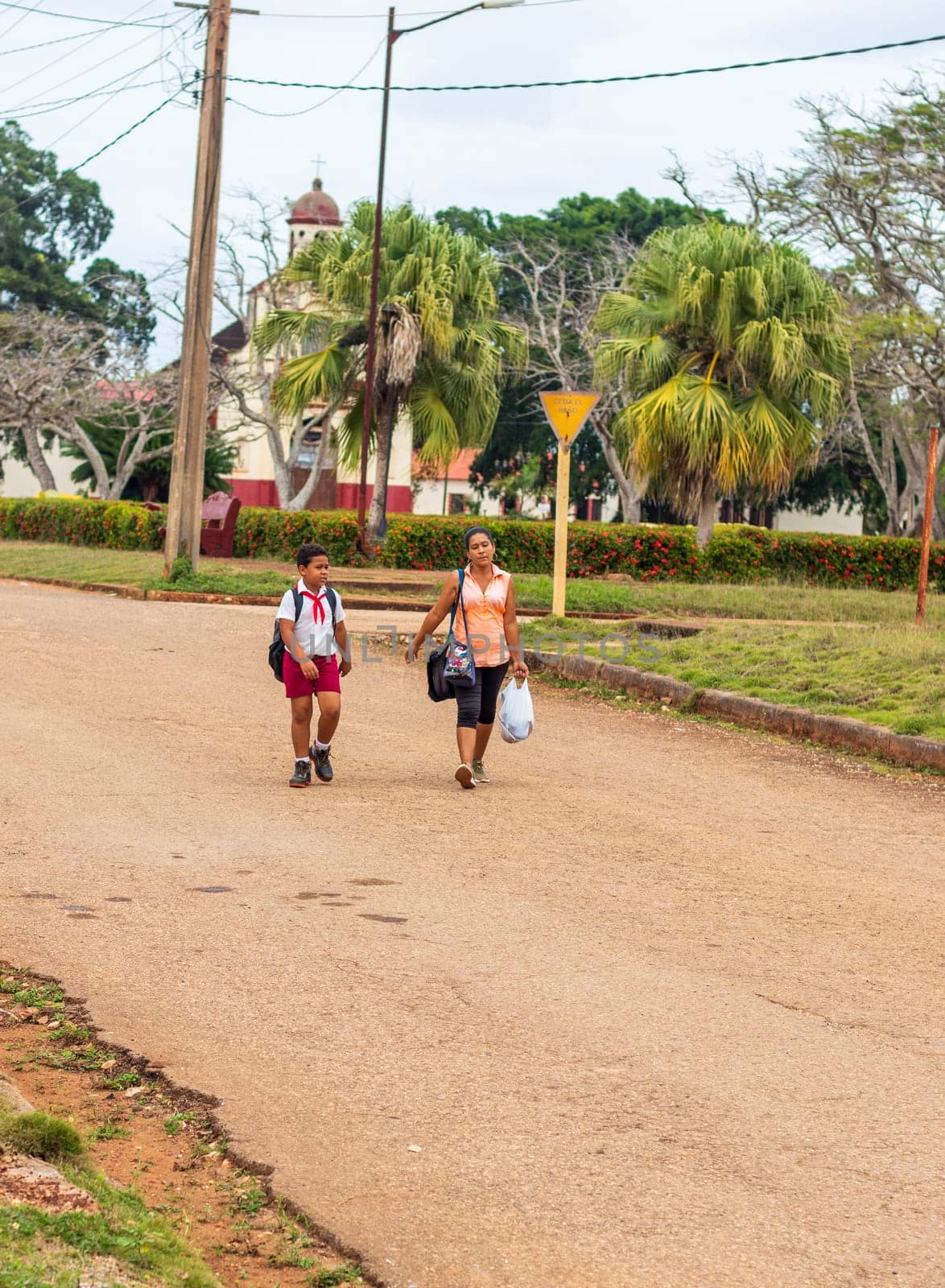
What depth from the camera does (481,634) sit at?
10.3m

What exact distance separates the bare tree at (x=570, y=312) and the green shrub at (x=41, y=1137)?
43.1 meters

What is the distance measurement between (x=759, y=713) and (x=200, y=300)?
12.7m

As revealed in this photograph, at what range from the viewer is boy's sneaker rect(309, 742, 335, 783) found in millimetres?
10023

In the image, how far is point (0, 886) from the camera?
7055 millimetres

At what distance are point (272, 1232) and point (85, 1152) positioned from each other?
526 mm

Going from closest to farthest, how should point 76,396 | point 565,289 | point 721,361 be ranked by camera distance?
point 721,361 → point 76,396 → point 565,289

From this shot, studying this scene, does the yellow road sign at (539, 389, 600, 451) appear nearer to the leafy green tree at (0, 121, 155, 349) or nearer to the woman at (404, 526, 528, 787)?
the woman at (404, 526, 528, 787)

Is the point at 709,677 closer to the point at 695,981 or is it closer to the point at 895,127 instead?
the point at 695,981

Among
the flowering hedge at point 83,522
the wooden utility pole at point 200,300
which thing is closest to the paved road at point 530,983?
the wooden utility pole at point 200,300

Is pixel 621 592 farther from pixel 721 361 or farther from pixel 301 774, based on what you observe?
pixel 301 774

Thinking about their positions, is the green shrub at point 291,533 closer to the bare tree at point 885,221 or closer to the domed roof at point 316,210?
the bare tree at point 885,221

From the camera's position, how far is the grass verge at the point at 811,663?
12.7 meters

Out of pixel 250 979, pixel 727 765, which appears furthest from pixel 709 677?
pixel 250 979

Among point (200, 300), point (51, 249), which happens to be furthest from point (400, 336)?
point (51, 249)
